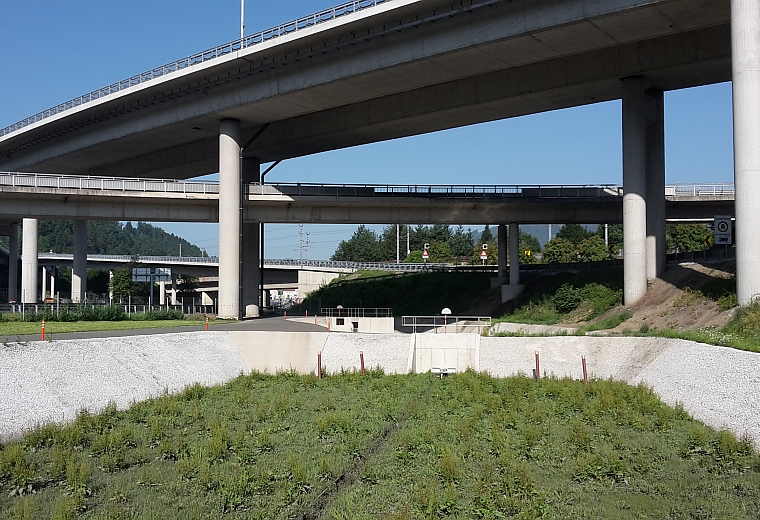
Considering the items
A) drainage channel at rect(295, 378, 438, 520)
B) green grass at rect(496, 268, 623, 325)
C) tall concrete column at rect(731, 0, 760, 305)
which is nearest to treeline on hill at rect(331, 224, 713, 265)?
green grass at rect(496, 268, 623, 325)

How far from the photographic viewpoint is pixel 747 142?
3372 cm

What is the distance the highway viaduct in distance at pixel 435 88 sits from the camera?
3841 cm

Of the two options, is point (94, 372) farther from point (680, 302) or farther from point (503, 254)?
point (503, 254)

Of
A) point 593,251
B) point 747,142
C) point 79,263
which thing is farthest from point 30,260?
point 593,251

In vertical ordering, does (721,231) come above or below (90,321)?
above

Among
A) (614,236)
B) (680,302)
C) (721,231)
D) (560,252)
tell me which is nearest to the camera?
(680,302)

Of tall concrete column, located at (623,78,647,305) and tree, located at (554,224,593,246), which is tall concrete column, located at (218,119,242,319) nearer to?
tall concrete column, located at (623,78,647,305)

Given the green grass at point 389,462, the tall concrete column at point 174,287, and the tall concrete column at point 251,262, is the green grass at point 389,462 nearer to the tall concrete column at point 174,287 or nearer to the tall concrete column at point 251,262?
the tall concrete column at point 251,262

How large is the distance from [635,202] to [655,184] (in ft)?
14.8

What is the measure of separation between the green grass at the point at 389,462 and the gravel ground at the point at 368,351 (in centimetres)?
1045

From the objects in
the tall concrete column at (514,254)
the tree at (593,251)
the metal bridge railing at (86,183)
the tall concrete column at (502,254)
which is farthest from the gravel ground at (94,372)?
the tree at (593,251)

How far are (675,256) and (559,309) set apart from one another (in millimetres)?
9398

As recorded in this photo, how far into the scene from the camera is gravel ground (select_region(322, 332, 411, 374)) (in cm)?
3728

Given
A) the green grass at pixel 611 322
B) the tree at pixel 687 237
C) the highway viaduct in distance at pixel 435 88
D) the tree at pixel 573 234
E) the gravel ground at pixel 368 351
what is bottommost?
the gravel ground at pixel 368 351
